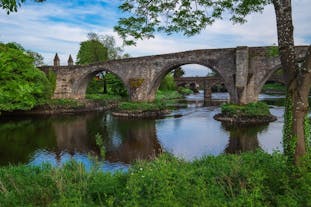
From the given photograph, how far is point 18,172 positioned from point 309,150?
694 centimetres

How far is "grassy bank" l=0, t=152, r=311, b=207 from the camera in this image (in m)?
4.60

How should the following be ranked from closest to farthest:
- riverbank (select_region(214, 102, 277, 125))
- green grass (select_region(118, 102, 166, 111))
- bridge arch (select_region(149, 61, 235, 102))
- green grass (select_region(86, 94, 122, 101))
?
riverbank (select_region(214, 102, 277, 125))
bridge arch (select_region(149, 61, 235, 102))
green grass (select_region(118, 102, 166, 111))
green grass (select_region(86, 94, 122, 101))

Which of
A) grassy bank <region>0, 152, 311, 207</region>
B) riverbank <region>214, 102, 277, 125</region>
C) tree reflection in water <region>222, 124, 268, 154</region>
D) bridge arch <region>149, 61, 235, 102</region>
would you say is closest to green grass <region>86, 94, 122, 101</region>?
bridge arch <region>149, 61, 235, 102</region>

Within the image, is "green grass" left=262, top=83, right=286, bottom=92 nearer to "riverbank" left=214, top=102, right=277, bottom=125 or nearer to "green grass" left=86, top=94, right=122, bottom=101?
"green grass" left=86, top=94, right=122, bottom=101

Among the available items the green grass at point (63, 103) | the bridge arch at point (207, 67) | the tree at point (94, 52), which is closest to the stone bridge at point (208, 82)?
the tree at point (94, 52)

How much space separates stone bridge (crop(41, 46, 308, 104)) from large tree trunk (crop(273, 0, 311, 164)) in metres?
19.5

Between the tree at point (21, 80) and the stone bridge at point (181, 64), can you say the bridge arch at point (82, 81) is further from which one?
the tree at point (21, 80)

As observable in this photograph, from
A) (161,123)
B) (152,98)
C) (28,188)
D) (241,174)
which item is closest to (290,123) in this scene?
(241,174)

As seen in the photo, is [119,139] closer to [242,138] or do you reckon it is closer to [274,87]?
[242,138]

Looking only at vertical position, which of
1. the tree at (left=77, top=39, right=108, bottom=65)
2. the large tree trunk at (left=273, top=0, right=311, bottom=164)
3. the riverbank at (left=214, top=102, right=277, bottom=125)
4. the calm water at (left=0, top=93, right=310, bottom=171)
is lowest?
the calm water at (left=0, top=93, right=310, bottom=171)

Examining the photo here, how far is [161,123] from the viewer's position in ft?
81.8

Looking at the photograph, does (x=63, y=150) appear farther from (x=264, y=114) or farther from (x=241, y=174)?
(x=264, y=114)

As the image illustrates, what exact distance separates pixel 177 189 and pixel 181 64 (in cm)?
2801

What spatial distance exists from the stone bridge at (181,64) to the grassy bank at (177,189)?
2034cm
